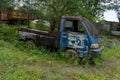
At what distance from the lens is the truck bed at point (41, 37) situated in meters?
8.48

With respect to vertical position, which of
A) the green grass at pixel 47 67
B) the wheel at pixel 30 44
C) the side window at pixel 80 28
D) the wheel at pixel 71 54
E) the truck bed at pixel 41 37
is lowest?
the green grass at pixel 47 67

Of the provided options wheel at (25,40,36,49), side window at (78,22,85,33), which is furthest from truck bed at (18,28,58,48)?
side window at (78,22,85,33)

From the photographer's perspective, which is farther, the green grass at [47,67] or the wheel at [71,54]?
the wheel at [71,54]

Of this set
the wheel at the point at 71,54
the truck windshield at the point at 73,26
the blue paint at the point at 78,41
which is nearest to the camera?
the blue paint at the point at 78,41

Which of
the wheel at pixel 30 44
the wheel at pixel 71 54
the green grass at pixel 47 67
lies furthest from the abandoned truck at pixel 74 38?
the green grass at pixel 47 67

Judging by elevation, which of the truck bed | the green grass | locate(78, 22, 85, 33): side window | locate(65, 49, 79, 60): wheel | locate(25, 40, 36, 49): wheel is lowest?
the green grass

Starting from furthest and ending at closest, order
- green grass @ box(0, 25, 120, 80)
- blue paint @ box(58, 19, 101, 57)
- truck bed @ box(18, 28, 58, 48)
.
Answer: truck bed @ box(18, 28, 58, 48) < blue paint @ box(58, 19, 101, 57) < green grass @ box(0, 25, 120, 80)

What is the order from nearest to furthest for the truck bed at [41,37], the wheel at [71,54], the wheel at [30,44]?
the wheel at [71,54] → the truck bed at [41,37] → the wheel at [30,44]

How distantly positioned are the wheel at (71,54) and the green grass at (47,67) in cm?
18

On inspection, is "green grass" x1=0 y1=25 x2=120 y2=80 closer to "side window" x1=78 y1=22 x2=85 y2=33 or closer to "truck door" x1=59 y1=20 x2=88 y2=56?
"truck door" x1=59 y1=20 x2=88 y2=56

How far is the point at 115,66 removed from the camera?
27.3 ft

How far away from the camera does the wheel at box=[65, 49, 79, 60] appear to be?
795 centimetres

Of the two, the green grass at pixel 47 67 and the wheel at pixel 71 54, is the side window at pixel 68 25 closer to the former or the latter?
the wheel at pixel 71 54

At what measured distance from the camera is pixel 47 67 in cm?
704
